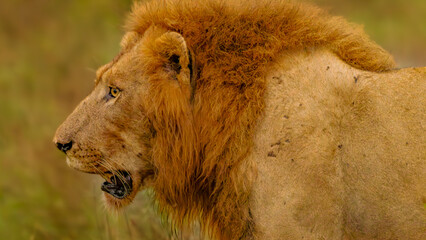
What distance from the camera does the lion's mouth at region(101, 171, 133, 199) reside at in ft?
12.2

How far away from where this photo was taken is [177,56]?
3.45 metres

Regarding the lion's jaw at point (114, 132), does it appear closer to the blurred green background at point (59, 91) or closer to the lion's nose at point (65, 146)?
the lion's nose at point (65, 146)

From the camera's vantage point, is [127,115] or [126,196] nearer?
[127,115]

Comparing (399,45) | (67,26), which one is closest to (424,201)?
(399,45)

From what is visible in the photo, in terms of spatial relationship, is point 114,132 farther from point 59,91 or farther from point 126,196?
point 59,91

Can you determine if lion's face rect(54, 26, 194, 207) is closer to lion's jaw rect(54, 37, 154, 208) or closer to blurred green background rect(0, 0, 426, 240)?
lion's jaw rect(54, 37, 154, 208)

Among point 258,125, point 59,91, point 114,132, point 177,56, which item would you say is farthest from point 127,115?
point 59,91

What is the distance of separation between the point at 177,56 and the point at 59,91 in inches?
269

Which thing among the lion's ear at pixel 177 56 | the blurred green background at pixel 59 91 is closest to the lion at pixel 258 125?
the lion's ear at pixel 177 56

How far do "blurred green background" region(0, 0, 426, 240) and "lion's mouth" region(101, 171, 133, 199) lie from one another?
50 centimetres

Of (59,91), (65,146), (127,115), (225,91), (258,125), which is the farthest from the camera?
(59,91)

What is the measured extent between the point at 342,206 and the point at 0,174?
487 cm

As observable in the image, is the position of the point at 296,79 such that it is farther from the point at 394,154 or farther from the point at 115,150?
the point at 115,150

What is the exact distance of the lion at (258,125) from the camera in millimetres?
3145
